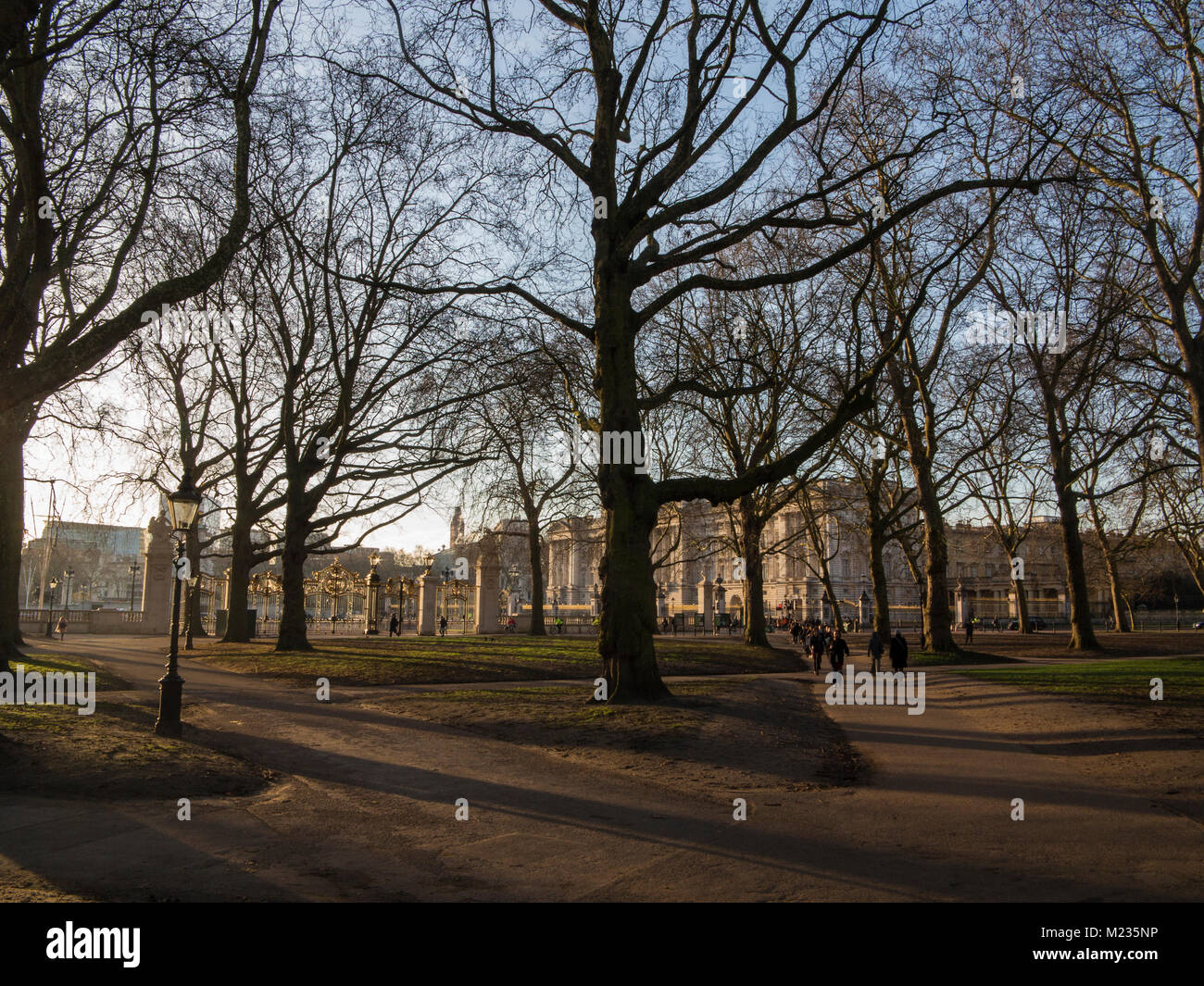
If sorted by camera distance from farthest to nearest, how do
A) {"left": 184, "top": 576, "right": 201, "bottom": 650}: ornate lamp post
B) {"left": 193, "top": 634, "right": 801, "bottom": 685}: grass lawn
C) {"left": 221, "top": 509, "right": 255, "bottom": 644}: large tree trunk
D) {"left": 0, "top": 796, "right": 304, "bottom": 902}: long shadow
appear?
{"left": 184, "top": 576, "right": 201, "bottom": 650}: ornate lamp post
{"left": 221, "top": 509, "right": 255, "bottom": 644}: large tree trunk
{"left": 193, "top": 634, "right": 801, "bottom": 685}: grass lawn
{"left": 0, "top": 796, "right": 304, "bottom": 902}: long shadow

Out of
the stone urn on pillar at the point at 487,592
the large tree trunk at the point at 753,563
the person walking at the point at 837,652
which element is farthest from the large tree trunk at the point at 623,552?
the stone urn on pillar at the point at 487,592

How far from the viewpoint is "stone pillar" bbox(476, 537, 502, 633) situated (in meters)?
48.4

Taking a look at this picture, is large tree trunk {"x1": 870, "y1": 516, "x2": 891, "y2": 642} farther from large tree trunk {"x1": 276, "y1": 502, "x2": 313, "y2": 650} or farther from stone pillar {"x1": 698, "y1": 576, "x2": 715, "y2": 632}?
stone pillar {"x1": 698, "y1": 576, "x2": 715, "y2": 632}

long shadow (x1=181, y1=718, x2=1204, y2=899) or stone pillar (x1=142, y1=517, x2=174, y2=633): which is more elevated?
stone pillar (x1=142, y1=517, x2=174, y2=633)

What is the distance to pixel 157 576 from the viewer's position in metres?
41.6

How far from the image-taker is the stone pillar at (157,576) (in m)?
41.4

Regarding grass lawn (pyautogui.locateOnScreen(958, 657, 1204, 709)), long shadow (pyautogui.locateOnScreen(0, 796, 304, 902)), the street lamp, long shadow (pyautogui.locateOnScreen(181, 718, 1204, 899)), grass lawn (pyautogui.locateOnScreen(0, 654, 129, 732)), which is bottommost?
grass lawn (pyautogui.locateOnScreen(958, 657, 1204, 709))

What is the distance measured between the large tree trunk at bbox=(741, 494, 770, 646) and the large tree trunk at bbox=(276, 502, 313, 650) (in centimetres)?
1630

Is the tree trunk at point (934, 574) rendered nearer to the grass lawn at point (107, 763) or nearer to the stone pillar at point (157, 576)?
the grass lawn at point (107, 763)

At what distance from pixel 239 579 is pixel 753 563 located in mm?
20909

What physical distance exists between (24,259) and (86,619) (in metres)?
41.1

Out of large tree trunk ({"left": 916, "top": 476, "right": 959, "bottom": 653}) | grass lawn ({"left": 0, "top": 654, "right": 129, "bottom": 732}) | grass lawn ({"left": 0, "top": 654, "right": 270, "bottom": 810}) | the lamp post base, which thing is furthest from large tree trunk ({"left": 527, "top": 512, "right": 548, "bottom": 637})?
grass lawn ({"left": 0, "top": 654, "right": 270, "bottom": 810})

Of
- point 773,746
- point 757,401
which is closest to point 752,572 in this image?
point 757,401

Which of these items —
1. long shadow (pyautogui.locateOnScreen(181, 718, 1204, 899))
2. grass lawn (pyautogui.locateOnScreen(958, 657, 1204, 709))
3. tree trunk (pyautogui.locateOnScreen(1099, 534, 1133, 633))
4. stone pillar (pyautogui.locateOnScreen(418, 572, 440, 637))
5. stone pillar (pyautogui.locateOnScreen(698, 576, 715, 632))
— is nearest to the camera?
long shadow (pyautogui.locateOnScreen(181, 718, 1204, 899))
